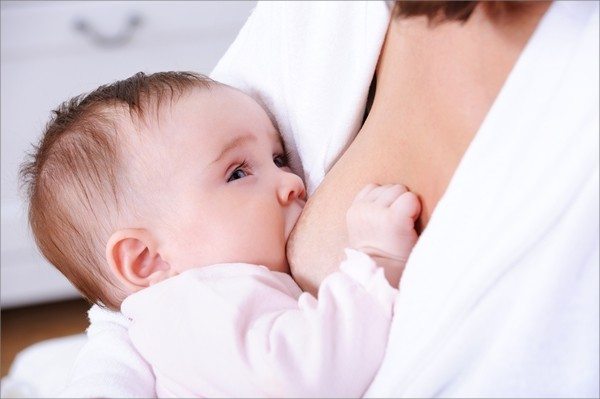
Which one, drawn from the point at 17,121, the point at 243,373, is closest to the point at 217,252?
the point at 243,373

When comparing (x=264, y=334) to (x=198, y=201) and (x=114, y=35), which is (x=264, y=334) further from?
(x=114, y=35)

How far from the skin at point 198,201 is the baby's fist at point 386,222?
0.12m

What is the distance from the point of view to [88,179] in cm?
82

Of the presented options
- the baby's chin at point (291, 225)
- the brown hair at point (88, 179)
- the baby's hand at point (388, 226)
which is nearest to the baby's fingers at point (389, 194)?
the baby's hand at point (388, 226)

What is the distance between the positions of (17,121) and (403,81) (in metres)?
1.40

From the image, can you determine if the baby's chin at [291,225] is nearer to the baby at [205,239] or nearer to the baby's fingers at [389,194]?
the baby at [205,239]

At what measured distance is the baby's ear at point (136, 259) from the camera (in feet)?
2.58

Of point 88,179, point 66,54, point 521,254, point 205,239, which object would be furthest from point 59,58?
point 521,254

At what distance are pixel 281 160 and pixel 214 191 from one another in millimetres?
128

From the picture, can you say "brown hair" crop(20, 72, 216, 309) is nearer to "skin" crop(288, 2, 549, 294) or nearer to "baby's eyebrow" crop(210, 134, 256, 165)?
"baby's eyebrow" crop(210, 134, 256, 165)

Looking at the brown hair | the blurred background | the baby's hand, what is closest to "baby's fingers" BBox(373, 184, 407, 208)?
the baby's hand

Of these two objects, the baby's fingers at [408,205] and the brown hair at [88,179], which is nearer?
the baby's fingers at [408,205]

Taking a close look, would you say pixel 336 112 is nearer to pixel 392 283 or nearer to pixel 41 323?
pixel 392 283

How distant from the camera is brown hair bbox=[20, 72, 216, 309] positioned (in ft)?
2.66
